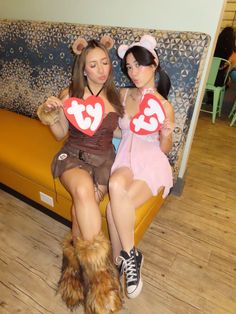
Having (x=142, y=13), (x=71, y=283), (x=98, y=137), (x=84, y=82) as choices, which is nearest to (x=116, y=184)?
(x=98, y=137)

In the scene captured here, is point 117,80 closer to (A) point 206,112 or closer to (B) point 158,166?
(B) point 158,166

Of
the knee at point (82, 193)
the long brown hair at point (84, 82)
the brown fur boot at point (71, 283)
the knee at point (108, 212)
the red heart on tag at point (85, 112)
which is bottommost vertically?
the brown fur boot at point (71, 283)

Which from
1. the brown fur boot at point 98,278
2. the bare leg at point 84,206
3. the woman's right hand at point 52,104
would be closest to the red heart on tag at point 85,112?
the woman's right hand at point 52,104

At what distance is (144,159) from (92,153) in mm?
320

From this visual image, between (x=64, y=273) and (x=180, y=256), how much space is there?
726mm

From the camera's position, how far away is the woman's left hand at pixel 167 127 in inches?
51.5

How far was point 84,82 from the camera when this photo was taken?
1.49 metres

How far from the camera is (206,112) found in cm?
390

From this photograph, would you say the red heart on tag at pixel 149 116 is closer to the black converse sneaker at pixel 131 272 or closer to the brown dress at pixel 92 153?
the brown dress at pixel 92 153

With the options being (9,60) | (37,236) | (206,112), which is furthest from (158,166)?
(206,112)

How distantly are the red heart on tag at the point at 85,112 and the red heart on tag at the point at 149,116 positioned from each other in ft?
0.69

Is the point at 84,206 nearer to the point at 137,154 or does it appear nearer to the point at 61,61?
the point at 137,154

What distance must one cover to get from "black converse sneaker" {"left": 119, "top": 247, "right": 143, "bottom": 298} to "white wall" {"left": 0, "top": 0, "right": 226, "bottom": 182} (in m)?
0.91

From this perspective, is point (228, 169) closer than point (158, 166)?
No
